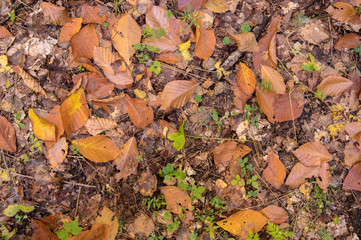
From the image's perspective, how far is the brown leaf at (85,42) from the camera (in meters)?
2.38

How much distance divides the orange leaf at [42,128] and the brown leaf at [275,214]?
217 centimetres

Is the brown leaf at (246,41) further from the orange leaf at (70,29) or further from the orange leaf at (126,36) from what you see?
the orange leaf at (70,29)

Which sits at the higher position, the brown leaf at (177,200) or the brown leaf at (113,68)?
the brown leaf at (113,68)

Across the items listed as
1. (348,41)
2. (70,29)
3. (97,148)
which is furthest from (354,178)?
(70,29)

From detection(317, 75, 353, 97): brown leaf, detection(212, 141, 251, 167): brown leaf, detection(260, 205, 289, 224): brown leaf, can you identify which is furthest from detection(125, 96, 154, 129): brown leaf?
detection(317, 75, 353, 97): brown leaf

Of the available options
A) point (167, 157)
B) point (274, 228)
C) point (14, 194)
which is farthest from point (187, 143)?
point (14, 194)

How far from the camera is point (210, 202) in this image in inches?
94.0

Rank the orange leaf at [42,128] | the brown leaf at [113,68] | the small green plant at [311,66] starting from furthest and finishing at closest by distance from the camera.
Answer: the small green plant at [311,66], the brown leaf at [113,68], the orange leaf at [42,128]

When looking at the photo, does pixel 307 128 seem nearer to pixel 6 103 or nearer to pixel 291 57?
pixel 291 57

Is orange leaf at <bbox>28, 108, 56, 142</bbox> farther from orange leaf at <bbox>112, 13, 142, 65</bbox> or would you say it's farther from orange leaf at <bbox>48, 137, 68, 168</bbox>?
orange leaf at <bbox>112, 13, 142, 65</bbox>

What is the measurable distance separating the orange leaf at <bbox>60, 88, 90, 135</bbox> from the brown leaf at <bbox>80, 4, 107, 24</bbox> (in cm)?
72

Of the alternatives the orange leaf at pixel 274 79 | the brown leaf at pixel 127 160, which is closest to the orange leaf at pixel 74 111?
the brown leaf at pixel 127 160

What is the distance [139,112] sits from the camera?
2.31 metres

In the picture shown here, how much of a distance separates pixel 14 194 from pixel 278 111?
2701mm
